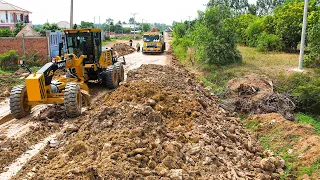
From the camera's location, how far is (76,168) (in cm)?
566

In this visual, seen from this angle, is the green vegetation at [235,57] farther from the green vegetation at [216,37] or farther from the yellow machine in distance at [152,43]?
the yellow machine in distance at [152,43]

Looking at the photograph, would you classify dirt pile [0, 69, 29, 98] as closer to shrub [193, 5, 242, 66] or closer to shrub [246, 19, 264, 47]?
shrub [193, 5, 242, 66]

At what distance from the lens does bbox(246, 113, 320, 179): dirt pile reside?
289 inches

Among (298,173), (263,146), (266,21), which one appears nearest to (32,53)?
(263,146)

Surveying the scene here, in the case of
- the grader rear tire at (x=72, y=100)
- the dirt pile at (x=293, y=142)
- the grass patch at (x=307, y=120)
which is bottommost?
the grass patch at (x=307, y=120)

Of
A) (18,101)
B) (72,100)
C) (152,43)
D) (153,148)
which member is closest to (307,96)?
(153,148)

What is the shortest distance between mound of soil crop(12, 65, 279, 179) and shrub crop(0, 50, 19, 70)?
11.8 m

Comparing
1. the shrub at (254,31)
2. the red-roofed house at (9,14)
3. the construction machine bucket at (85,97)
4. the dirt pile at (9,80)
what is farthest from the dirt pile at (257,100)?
the red-roofed house at (9,14)

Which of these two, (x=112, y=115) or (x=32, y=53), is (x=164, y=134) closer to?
(x=112, y=115)

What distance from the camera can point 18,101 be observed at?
959cm

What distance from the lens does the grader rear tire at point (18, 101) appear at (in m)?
9.56

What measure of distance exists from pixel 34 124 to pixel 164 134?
155 inches

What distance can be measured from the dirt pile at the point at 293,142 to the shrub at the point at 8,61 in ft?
47.4

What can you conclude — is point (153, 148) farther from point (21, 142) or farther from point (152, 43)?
point (152, 43)
